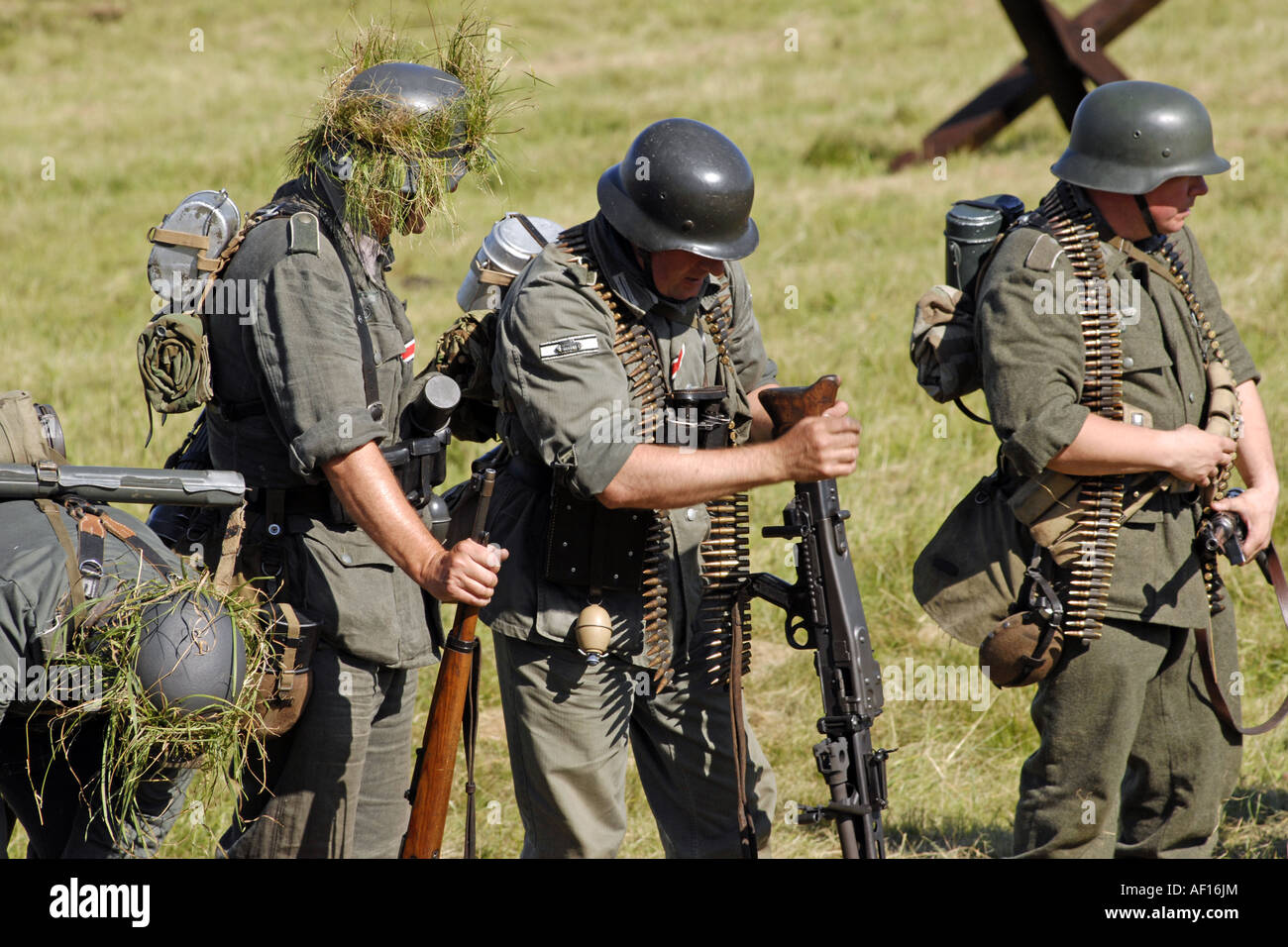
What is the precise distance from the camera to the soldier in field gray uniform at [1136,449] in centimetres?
445

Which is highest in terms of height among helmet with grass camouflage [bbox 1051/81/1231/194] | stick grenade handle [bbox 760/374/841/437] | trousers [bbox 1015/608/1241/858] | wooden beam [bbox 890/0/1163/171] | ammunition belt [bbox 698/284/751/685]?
wooden beam [bbox 890/0/1163/171]

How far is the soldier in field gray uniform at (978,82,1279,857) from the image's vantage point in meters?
4.45

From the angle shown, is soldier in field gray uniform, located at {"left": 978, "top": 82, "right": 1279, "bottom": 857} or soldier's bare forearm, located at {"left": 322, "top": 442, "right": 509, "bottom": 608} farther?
soldier in field gray uniform, located at {"left": 978, "top": 82, "right": 1279, "bottom": 857}

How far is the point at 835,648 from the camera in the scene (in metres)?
4.12

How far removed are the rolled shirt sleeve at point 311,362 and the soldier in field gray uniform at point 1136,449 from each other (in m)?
2.03

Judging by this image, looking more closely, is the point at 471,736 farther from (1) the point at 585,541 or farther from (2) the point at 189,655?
(2) the point at 189,655

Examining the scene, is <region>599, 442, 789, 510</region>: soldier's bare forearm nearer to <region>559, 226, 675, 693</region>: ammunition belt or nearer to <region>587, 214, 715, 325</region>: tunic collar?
<region>559, 226, 675, 693</region>: ammunition belt

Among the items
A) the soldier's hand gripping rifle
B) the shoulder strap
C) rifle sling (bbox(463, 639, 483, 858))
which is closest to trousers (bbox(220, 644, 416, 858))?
rifle sling (bbox(463, 639, 483, 858))

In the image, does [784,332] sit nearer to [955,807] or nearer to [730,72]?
[955,807]

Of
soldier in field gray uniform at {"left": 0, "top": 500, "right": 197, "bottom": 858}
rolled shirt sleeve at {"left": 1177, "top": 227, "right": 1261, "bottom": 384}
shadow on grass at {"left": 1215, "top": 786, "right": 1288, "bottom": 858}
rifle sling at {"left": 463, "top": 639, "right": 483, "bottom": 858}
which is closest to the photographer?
soldier in field gray uniform at {"left": 0, "top": 500, "right": 197, "bottom": 858}

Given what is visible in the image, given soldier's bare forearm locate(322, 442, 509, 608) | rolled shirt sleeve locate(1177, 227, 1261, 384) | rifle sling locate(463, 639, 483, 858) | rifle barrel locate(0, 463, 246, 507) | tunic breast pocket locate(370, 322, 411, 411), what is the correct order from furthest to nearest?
rolled shirt sleeve locate(1177, 227, 1261, 384) < rifle sling locate(463, 639, 483, 858) < tunic breast pocket locate(370, 322, 411, 411) < soldier's bare forearm locate(322, 442, 509, 608) < rifle barrel locate(0, 463, 246, 507)

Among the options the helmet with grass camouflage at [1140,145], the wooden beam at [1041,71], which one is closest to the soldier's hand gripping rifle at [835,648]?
the helmet with grass camouflage at [1140,145]

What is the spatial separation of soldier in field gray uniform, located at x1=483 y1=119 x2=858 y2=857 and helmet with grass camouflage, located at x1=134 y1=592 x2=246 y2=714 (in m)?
0.85

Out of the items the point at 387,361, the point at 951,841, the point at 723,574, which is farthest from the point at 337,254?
the point at 951,841
